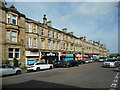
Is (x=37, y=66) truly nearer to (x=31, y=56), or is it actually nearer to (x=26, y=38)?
(x=31, y=56)

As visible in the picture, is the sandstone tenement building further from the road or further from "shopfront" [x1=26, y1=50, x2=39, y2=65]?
the road

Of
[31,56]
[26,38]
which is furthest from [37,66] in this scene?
[26,38]

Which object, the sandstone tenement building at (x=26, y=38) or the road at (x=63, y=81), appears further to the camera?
the sandstone tenement building at (x=26, y=38)

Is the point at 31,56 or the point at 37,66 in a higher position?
the point at 31,56

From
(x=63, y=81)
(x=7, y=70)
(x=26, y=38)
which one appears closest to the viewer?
(x=63, y=81)

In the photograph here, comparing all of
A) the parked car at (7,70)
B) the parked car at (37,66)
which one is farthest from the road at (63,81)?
the parked car at (37,66)

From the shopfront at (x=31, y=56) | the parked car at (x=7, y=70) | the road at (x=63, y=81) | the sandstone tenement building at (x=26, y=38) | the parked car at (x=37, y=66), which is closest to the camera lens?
the road at (x=63, y=81)

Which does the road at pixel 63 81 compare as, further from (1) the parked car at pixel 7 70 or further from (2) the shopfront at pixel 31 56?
(2) the shopfront at pixel 31 56

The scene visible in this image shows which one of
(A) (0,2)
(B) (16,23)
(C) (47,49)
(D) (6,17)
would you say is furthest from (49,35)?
(A) (0,2)

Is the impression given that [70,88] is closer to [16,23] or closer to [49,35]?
[16,23]

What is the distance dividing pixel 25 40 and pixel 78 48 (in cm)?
2698

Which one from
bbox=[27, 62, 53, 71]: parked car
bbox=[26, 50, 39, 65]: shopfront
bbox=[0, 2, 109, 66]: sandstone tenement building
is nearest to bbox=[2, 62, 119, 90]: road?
bbox=[27, 62, 53, 71]: parked car

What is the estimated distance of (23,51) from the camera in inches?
813

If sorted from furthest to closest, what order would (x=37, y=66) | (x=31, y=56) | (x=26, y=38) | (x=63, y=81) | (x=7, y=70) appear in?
(x=31, y=56), (x=26, y=38), (x=37, y=66), (x=7, y=70), (x=63, y=81)
